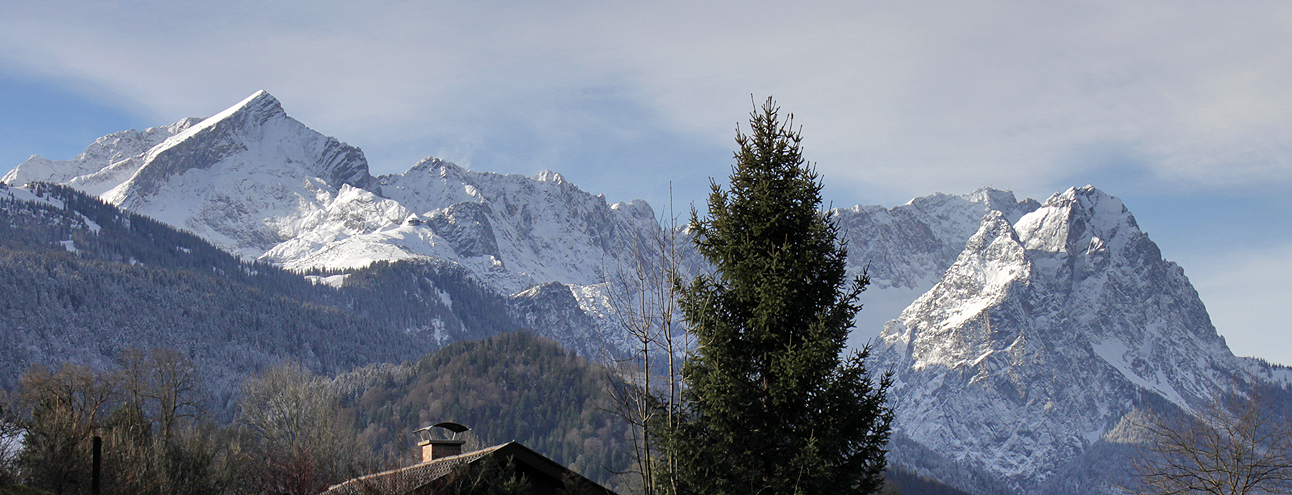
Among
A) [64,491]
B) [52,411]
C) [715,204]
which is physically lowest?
[64,491]

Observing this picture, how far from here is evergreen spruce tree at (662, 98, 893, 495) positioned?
21.9 metres

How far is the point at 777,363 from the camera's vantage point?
880 inches

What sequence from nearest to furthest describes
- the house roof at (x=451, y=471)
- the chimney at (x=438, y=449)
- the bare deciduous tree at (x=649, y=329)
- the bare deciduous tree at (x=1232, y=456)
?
1. the bare deciduous tree at (x=649, y=329)
2. the bare deciduous tree at (x=1232, y=456)
3. the house roof at (x=451, y=471)
4. the chimney at (x=438, y=449)

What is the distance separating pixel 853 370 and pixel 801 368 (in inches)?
51.3

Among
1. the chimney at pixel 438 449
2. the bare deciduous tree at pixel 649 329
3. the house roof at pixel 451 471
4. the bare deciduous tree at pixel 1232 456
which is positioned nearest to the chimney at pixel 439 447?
the chimney at pixel 438 449

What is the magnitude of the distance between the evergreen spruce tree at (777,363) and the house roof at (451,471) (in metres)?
6.12

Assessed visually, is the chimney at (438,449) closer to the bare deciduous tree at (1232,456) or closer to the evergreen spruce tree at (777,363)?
the evergreen spruce tree at (777,363)

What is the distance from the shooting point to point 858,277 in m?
24.1

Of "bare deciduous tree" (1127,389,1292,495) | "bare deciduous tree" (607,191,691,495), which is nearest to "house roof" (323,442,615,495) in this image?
"bare deciduous tree" (607,191,691,495)

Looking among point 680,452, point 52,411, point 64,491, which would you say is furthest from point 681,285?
point 52,411

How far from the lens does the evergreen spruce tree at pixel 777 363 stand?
21922 mm

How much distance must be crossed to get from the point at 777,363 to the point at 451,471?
10283 mm

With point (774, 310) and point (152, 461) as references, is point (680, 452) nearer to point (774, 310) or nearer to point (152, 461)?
point (774, 310)

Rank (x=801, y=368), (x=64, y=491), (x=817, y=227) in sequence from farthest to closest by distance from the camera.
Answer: (x=64, y=491) → (x=817, y=227) → (x=801, y=368)
